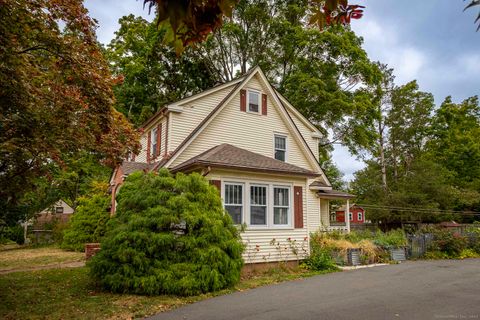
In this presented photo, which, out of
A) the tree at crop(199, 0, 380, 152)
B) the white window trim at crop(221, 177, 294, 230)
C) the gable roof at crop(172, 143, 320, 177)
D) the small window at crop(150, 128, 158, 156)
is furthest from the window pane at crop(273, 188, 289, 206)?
the tree at crop(199, 0, 380, 152)

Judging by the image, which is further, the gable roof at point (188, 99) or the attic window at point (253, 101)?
the attic window at point (253, 101)

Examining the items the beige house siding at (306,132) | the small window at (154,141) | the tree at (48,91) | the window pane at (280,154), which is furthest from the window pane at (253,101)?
the tree at (48,91)

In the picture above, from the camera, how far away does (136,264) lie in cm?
840

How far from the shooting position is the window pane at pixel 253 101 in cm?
1694

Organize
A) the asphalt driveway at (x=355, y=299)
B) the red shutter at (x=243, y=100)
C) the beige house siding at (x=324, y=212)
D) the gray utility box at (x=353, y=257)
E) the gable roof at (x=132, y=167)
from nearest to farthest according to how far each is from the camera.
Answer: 1. the asphalt driveway at (x=355, y=299)
2. the gray utility box at (x=353, y=257)
3. the gable roof at (x=132, y=167)
4. the red shutter at (x=243, y=100)
5. the beige house siding at (x=324, y=212)

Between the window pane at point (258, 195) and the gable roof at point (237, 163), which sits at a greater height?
the gable roof at point (237, 163)

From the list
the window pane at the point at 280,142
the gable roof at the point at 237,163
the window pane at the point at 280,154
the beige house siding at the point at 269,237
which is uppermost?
the window pane at the point at 280,142

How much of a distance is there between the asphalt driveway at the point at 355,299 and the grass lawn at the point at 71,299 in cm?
56

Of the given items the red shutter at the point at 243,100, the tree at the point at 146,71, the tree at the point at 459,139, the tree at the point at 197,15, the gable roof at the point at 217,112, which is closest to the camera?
the tree at the point at 197,15

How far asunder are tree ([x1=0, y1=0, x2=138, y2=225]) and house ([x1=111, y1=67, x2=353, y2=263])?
13.0ft

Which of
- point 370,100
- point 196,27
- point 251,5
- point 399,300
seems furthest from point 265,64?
point 196,27

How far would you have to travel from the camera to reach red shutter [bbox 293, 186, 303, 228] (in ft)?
43.0

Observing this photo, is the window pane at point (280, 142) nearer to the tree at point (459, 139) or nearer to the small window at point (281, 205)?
the small window at point (281, 205)

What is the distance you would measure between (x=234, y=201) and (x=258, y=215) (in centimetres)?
106
